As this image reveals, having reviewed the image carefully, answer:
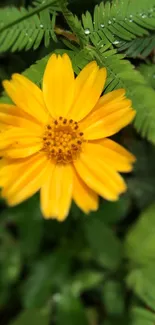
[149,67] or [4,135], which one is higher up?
[4,135]

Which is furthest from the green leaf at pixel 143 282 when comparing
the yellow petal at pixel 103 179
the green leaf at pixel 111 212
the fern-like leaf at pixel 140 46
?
the fern-like leaf at pixel 140 46

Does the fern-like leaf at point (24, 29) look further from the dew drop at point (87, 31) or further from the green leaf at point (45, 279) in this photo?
the green leaf at point (45, 279)

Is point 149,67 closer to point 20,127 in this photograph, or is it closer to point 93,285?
point 20,127

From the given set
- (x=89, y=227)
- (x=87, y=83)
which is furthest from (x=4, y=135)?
(x=89, y=227)

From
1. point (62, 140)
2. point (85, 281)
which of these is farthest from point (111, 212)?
point (62, 140)

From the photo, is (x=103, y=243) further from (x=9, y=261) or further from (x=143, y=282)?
(x=9, y=261)

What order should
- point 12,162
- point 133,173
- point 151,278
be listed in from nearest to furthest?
point 12,162
point 151,278
point 133,173

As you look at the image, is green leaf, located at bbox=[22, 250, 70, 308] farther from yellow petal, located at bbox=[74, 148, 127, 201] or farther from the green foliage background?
yellow petal, located at bbox=[74, 148, 127, 201]
